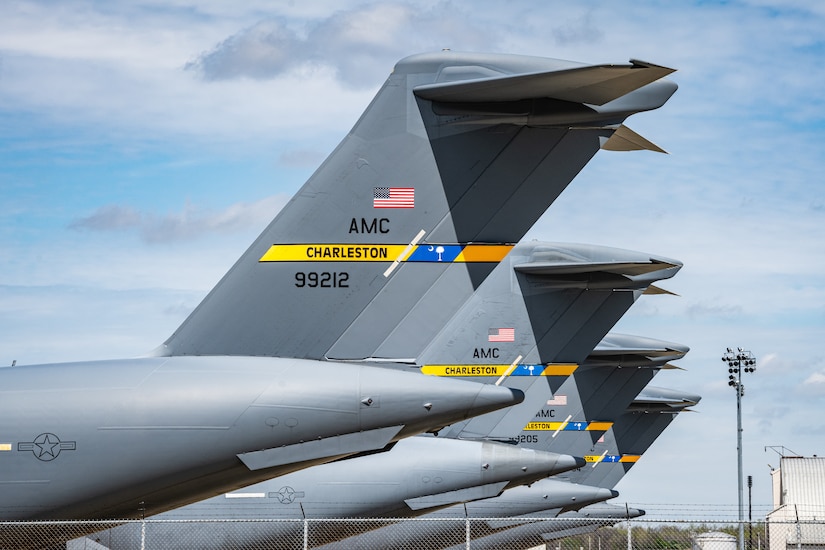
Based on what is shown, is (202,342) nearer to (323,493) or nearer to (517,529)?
(323,493)

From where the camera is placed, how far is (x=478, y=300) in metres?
19.6

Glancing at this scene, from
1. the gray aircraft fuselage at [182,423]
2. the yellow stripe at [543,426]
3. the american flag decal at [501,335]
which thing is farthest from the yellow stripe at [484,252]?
the yellow stripe at [543,426]

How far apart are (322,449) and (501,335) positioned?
907 centimetres

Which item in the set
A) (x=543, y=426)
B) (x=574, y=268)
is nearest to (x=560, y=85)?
(x=574, y=268)

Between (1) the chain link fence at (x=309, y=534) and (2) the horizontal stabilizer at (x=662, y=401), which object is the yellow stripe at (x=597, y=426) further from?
(2) the horizontal stabilizer at (x=662, y=401)

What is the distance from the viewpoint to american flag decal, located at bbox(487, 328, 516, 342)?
1916 centimetres

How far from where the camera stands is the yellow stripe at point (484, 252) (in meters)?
11.2

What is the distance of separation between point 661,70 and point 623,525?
8222mm

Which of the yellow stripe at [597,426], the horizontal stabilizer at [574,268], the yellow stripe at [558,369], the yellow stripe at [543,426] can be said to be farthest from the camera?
the yellow stripe at [597,426]

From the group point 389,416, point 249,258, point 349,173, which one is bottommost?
point 389,416

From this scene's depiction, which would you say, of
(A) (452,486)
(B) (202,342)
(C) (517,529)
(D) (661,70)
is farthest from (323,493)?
(C) (517,529)

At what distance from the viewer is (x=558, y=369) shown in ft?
67.5

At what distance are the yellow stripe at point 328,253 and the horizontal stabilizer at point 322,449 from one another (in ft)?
5.27

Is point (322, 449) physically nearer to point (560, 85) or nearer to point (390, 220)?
point (390, 220)
